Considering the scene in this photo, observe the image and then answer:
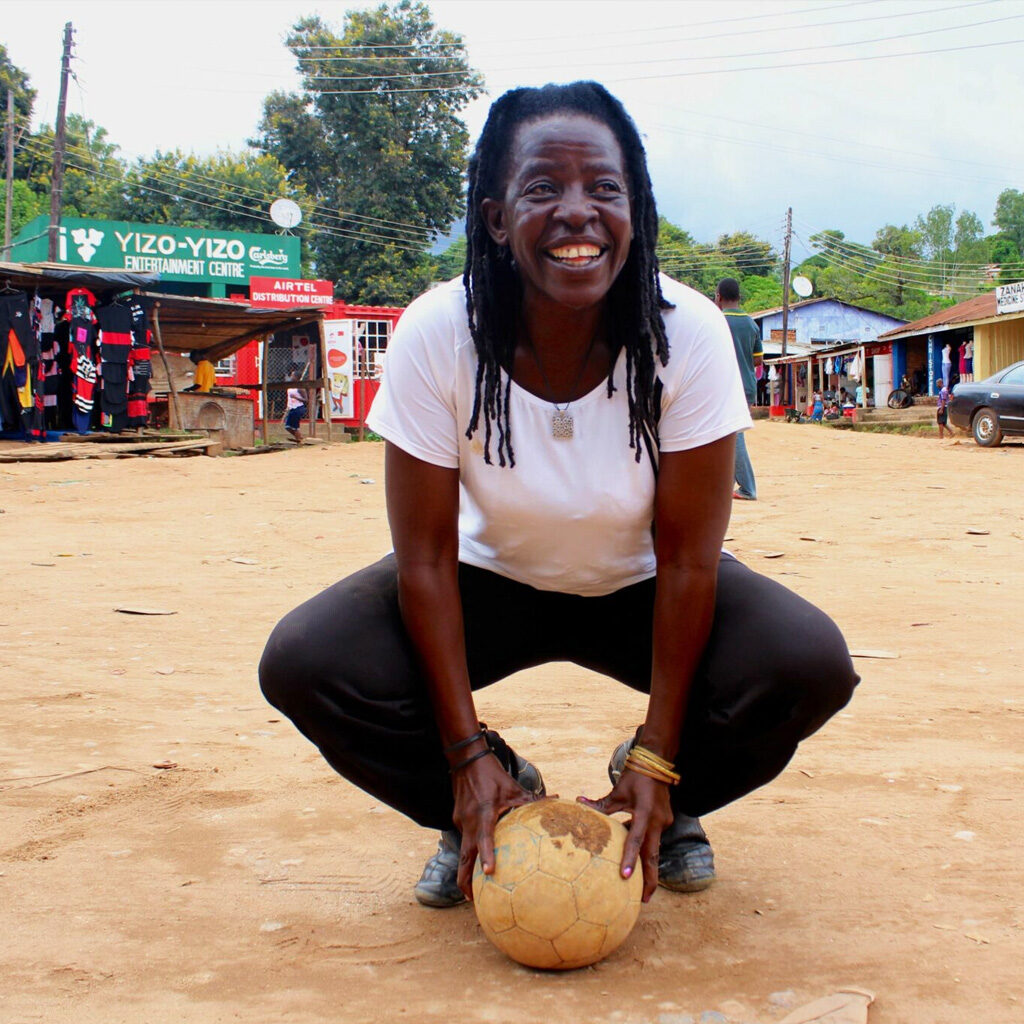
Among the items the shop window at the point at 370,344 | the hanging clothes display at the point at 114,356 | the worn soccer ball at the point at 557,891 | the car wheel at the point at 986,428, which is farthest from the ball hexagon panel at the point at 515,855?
the shop window at the point at 370,344

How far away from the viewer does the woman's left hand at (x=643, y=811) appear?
2002 mm

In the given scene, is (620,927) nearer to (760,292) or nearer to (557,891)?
(557,891)

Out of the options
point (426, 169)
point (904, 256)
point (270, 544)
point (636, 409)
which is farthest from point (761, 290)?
point (636, 409)

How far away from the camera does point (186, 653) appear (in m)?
4.33

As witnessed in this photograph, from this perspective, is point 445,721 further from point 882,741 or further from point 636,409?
point 882,741

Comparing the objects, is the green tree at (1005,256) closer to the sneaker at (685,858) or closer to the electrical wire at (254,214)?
the electrical wire at (254,214)

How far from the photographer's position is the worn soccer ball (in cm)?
187

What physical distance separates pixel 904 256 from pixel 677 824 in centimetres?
6517

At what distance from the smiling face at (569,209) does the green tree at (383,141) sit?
3486cm

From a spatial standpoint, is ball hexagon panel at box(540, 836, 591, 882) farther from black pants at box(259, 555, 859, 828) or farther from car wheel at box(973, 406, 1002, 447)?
car wheel at box(973, 406, 1002, 447)

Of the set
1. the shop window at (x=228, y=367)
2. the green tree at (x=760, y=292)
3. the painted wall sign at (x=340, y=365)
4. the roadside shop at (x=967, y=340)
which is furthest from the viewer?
the green tree at (x=760, y=292)

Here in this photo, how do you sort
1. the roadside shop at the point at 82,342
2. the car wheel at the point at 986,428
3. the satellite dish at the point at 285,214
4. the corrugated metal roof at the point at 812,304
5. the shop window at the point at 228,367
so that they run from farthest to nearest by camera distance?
the corrugated metal roof at the point at 812,304
the satellite dish at the point at 285,214
the shop window at the point at 228,367
the car wheel at the point at 986,428
the roadside shop at the point at 82,342

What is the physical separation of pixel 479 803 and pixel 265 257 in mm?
26791

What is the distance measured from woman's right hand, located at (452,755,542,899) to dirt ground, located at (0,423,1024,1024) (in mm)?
171
